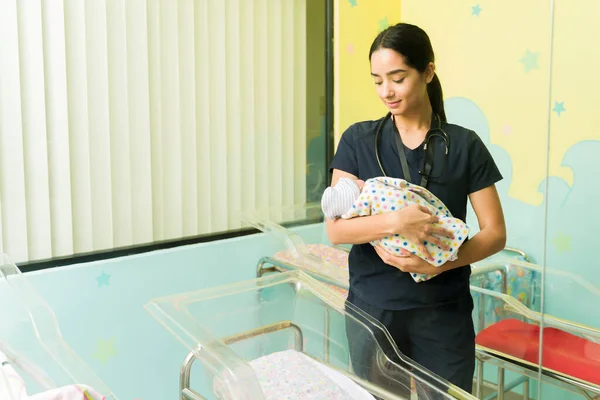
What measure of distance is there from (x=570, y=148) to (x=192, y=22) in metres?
1.38

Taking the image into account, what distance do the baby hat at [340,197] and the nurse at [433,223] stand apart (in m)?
0.03

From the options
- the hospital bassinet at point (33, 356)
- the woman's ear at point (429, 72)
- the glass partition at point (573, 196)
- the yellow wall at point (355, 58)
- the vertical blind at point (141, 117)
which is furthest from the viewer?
the yellow wall at point (355, 58)

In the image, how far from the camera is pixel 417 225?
49.2 inches

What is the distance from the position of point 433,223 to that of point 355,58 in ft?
4.92

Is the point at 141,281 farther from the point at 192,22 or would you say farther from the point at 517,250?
the point at 517,250

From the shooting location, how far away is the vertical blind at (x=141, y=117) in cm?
183

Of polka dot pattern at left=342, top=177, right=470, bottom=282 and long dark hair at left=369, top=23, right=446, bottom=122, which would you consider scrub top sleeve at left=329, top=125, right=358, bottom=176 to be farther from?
long dark hair at left=369, top=23, right=446, bottom=122

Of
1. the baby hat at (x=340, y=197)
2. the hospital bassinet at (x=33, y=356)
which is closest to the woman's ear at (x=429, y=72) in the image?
the baby hat at (x=340, y=197)

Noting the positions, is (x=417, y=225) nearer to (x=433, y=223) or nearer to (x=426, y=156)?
(x=433, y=223)

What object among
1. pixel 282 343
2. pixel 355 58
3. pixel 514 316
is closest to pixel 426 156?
pixel 282 343

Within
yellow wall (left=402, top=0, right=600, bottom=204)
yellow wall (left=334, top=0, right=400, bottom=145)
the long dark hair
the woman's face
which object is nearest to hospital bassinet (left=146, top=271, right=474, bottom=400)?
the woman's face

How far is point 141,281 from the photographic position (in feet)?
6.77

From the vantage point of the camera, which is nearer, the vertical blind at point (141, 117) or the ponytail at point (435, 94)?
the ponytail at point (435, 94)

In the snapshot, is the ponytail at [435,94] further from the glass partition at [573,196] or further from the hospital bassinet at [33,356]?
the hospital bassinet at [33,356]
